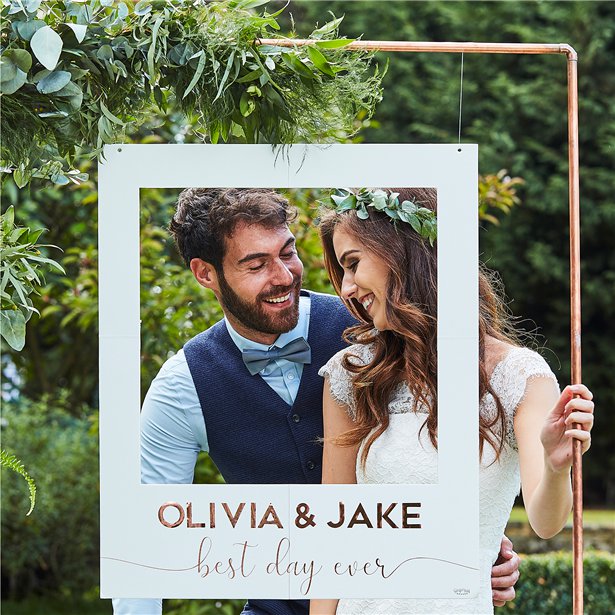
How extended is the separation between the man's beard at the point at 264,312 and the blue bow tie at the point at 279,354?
0.15 ft

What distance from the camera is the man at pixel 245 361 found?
2.15 metres

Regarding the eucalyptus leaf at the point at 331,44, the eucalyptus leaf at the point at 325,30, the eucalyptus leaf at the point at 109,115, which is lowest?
the eucalyptus leaf at the point at 109,115

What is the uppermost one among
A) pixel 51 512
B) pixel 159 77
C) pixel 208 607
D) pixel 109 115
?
pixel 159 77

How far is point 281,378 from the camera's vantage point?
87.0 inches

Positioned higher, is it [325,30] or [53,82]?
[325,30]

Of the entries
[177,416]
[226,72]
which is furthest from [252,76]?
[177,416]

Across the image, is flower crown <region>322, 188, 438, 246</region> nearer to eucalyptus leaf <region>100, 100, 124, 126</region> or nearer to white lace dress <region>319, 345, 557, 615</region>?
white lace dress <region>319, 345, 557, 615</region>

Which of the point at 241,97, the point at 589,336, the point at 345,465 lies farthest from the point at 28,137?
the point at 589,336

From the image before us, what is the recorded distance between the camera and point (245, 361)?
2209mm

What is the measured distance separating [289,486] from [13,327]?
2.39 feet

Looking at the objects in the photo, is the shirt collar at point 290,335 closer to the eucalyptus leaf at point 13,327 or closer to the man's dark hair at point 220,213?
the man's dark hair at point 220,213

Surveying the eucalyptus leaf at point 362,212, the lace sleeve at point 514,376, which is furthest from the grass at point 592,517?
the eucalyptus leaf at point 362,212

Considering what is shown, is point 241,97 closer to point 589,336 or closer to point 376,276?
point 376,276

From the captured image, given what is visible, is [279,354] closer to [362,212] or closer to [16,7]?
[362,212]
